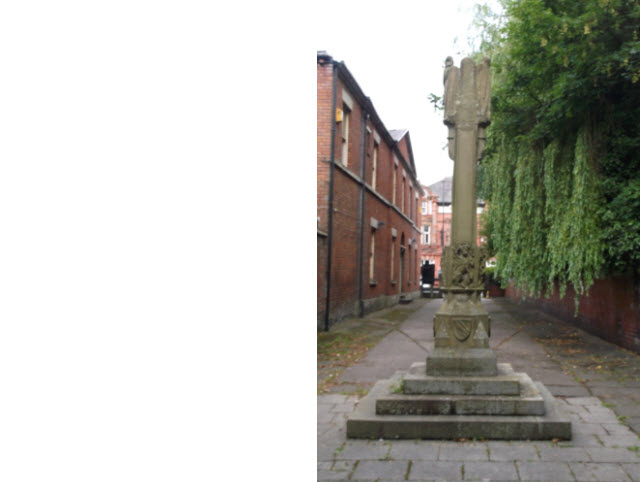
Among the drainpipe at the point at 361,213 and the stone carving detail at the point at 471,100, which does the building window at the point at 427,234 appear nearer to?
the drainpipe at the point at 361,213

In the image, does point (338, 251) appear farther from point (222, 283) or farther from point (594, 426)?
point (222, 283)

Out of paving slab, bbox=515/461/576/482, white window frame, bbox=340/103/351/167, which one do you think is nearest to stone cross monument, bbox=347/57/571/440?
paving slab, bbox=515/461/576/482

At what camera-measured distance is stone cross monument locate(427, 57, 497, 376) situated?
15.7 feet

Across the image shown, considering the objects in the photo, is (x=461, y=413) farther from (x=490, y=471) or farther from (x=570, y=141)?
(x=570, y=141)

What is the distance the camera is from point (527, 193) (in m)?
8.67

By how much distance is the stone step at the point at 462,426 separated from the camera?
4.04m

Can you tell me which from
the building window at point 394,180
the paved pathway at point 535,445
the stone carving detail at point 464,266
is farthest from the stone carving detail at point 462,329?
the building window at point 394,180

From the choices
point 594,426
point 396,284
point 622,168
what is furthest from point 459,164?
point 396,284

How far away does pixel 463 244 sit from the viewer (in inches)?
200

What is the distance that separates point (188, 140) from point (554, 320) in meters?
15.1

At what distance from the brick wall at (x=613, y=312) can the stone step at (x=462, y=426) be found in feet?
16.5

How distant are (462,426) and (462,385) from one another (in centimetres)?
42

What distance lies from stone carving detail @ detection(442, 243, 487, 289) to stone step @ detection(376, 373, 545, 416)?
1084mm

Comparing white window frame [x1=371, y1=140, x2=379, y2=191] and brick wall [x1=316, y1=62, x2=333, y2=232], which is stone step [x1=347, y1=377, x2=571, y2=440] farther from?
white window frame [x1=371, y1=140, x2=379, y2=191]
